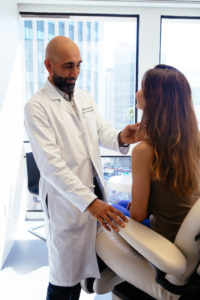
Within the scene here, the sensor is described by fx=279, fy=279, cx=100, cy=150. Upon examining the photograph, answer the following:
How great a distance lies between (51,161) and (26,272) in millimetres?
1443

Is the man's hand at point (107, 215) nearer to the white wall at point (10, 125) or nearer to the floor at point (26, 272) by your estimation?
the floor at point (26, 272)

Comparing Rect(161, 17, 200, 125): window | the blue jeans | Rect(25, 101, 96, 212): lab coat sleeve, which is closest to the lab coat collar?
Rect(25, 101, 96, 212): lab coat sleeve

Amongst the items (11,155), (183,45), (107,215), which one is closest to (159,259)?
(107,215)

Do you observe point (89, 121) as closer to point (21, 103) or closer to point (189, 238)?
point (189, 238)

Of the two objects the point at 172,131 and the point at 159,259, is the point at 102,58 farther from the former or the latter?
the point at 159,259

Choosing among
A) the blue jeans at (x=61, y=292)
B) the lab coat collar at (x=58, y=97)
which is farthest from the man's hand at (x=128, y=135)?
the blue jeans at (x=61, y=292)

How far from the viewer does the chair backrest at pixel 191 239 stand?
0.92 metres

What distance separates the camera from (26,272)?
2262 millimetres

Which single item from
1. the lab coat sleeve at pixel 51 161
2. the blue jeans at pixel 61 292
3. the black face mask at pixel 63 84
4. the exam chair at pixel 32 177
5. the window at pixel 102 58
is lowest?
the blue jeans at pixel 61 292

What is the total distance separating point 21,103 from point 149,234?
243 centimetres

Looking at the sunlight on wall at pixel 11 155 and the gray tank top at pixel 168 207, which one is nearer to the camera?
the gray tank top at pixel 168 207

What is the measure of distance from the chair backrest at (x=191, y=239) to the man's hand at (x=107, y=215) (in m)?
0.21

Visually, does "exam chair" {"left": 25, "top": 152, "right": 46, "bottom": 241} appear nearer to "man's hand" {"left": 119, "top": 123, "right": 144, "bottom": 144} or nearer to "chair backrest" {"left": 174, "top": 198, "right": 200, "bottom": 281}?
"man's hand" {"left": 119, "top": 123, "right": 144, "bottom": 144}

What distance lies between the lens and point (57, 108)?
141 centimetres
